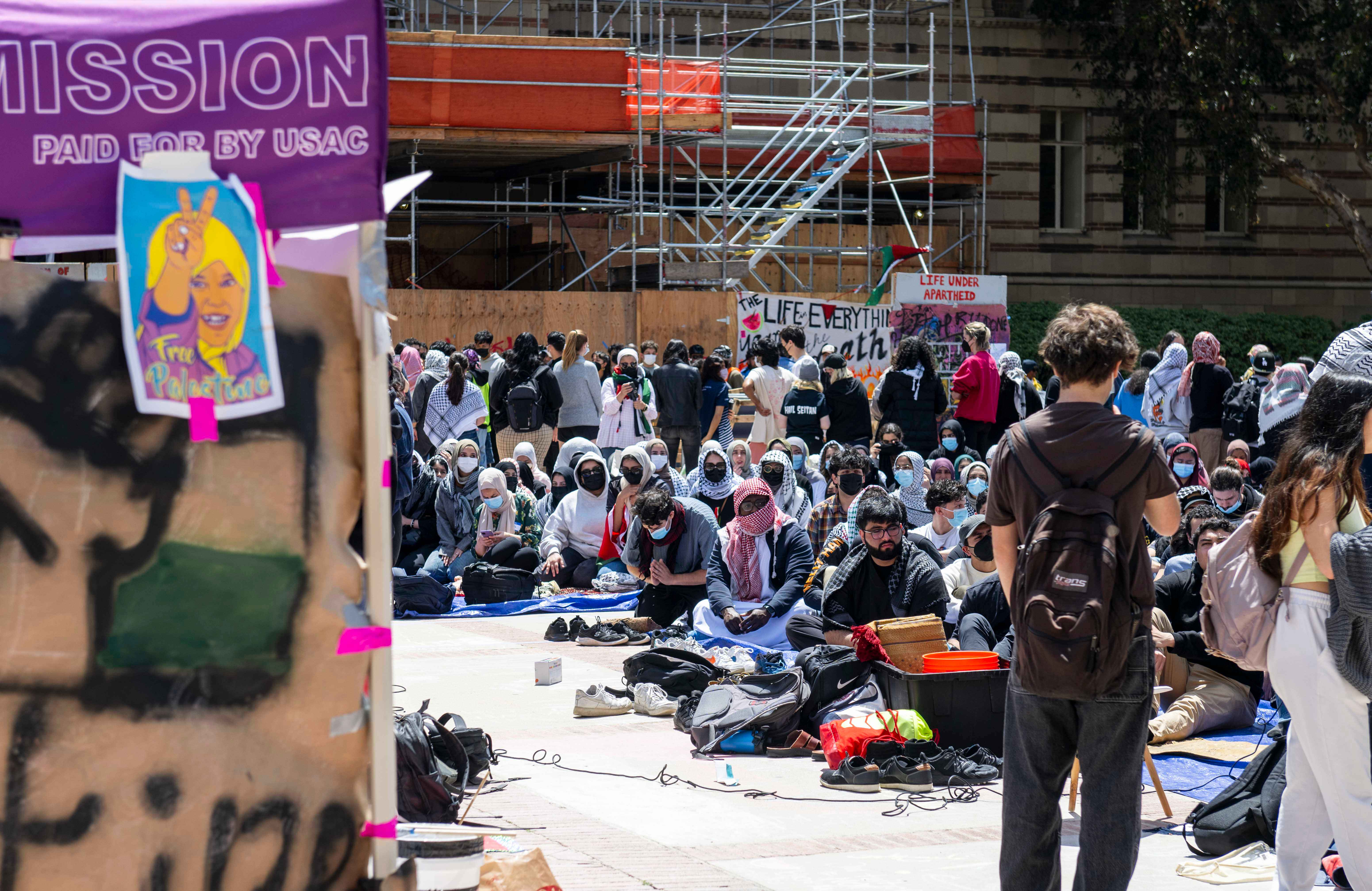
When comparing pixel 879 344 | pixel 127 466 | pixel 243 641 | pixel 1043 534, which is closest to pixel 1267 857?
pixel 1043 534

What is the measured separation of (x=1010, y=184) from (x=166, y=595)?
28.3 meters

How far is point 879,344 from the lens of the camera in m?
21.0

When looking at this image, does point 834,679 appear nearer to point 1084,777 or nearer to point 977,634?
point 977,634

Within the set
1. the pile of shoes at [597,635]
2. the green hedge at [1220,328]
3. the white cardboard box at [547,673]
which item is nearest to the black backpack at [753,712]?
the white cardboard box at [547,673]

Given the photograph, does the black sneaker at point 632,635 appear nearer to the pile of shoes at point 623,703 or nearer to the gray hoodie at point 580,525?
the pile of shoes at point 623,703

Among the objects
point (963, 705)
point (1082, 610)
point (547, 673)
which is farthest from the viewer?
point (547, 673)

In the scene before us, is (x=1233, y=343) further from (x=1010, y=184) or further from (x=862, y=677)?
(x=862, y=677)

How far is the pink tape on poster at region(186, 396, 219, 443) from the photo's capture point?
11.1 feet

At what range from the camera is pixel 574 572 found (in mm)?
13023

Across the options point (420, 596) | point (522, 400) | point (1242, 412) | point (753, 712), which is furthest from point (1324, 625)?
point (522, 400)

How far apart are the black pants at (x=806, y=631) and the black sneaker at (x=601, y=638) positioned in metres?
1.91

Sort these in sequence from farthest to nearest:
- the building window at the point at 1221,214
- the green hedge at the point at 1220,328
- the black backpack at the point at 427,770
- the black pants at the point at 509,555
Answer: the building window at the point at 1221,214 → the green hedge at the point at 1220,328 → the black pants at the point at 509,555 → the black backpack at the point at 427,770

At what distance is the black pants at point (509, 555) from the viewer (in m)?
A: 12.9

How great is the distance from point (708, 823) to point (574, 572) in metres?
6.81
